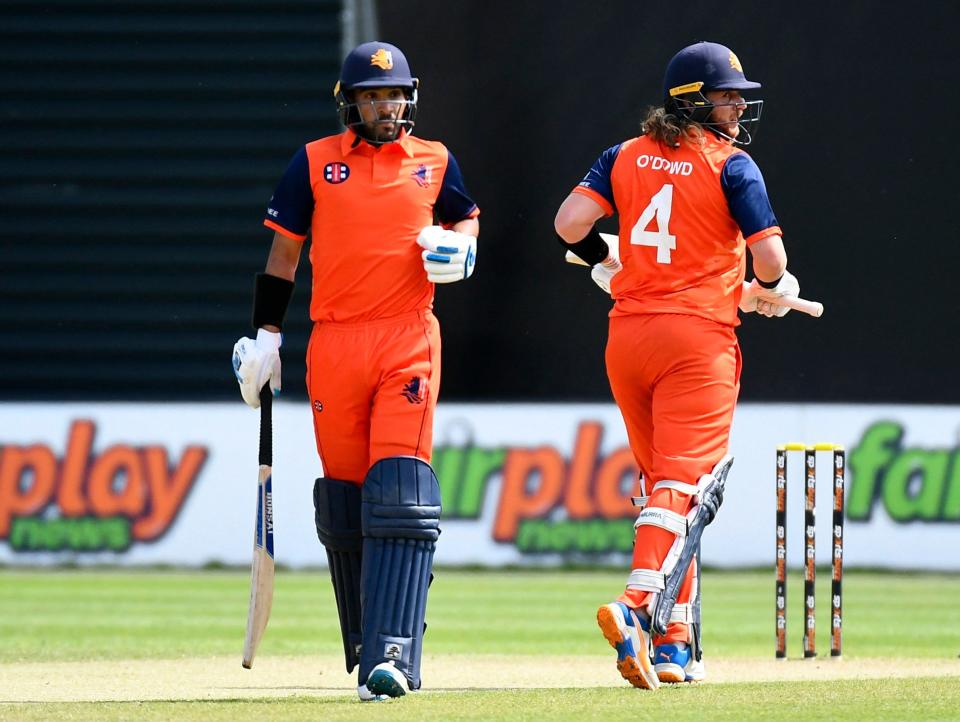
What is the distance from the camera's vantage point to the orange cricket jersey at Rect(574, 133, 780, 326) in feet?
15.9

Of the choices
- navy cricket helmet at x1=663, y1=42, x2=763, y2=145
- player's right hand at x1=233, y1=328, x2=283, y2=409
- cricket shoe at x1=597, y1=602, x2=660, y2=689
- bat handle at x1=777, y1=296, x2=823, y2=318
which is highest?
navy cricket helmet at x1=663, y1=42, x2=763, y2=145

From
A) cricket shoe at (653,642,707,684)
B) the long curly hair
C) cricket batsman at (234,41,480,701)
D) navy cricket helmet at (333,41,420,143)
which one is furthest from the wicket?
navy cricket helmet at (333,41,420,143)

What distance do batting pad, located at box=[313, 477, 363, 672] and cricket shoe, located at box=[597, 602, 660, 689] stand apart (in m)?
0.72

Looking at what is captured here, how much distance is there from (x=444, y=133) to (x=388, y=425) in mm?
9660

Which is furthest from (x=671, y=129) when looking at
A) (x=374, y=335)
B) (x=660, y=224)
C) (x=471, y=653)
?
(x=471, y=653)

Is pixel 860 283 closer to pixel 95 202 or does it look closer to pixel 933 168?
pixel 933 168

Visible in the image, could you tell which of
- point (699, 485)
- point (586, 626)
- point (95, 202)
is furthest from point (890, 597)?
point (95, 202)

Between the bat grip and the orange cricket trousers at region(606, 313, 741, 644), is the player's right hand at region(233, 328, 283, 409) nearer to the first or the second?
the bat grip

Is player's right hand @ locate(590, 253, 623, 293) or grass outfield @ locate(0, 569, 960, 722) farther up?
player's right hand @ locate(590, 253, 623, 293)

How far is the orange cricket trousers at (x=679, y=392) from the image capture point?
4742mm

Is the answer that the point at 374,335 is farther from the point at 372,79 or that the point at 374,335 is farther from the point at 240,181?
the point at 240,181

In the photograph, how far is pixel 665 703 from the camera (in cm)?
427

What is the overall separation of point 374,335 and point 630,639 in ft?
3.50

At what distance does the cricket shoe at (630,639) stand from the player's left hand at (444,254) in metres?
0.98
